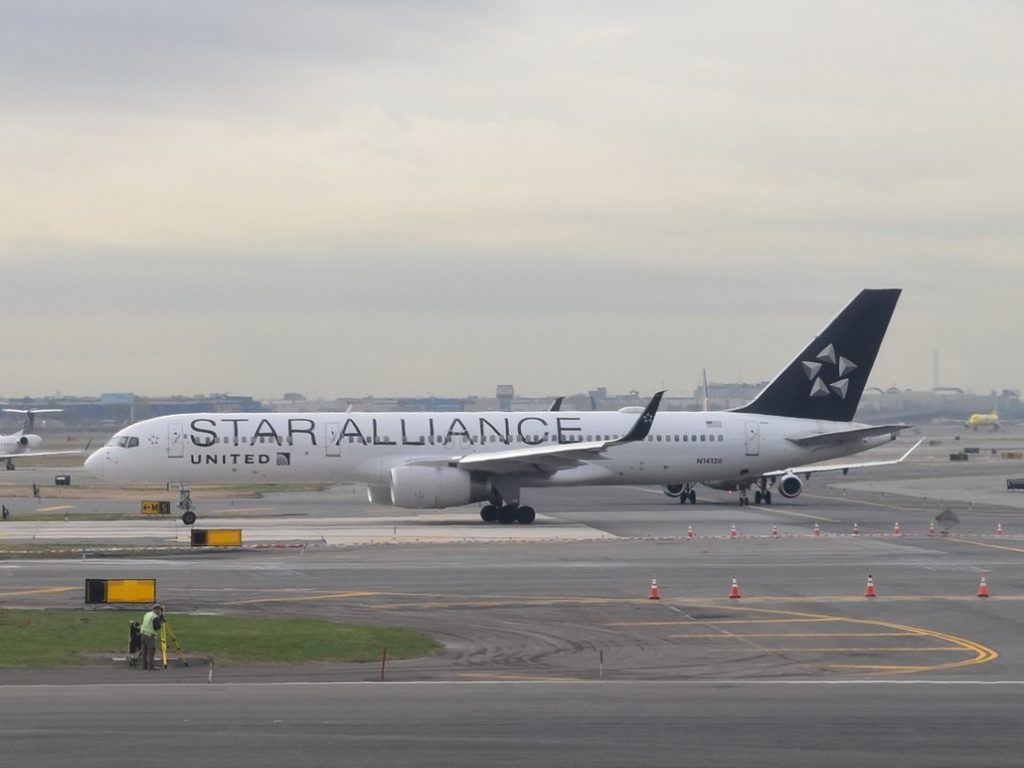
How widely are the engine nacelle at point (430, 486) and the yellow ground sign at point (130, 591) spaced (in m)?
23.0

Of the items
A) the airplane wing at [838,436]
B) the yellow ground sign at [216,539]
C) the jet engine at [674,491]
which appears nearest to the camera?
the yellow ground sign at [216,539]

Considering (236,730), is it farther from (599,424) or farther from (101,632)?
(599,424)

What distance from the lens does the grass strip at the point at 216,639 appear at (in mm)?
26109

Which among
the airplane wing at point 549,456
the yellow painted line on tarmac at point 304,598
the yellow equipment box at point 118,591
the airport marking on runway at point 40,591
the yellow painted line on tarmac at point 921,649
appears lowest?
the yellow painted line on tarmac at point 921,649

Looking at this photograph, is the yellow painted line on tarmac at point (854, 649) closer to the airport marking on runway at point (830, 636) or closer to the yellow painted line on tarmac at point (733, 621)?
the airport marking on runway at point (830, 636)

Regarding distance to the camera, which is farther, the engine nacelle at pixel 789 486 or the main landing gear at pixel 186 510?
the engine nacelle at pixel 789 486


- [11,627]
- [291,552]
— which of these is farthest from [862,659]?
[291,552]

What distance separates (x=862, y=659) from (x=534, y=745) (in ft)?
32.6

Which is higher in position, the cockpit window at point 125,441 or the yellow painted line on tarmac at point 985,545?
the cockpit window at point 125,441

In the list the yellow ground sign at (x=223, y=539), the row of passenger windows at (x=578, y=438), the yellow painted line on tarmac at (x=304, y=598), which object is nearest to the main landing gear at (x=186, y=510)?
the row of passenger windows at (x=578, y=438)

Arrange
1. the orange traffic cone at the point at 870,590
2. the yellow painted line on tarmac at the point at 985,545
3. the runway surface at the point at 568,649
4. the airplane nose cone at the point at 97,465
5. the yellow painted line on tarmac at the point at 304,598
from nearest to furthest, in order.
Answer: the runway surface at the point at 568,649, the yellow painted line on tarmac at the point at 304,598, the orange traffic cone at the point at 870,590, the yellow painted line on tarmac at the point at 985,545, the airplane nose cone at the point at 97,465

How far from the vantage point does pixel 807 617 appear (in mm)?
31250

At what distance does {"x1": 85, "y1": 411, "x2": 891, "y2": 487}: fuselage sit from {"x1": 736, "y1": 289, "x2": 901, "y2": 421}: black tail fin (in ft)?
8.94

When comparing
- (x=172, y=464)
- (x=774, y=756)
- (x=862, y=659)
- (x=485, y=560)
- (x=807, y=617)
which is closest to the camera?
(x=774, y=756)
